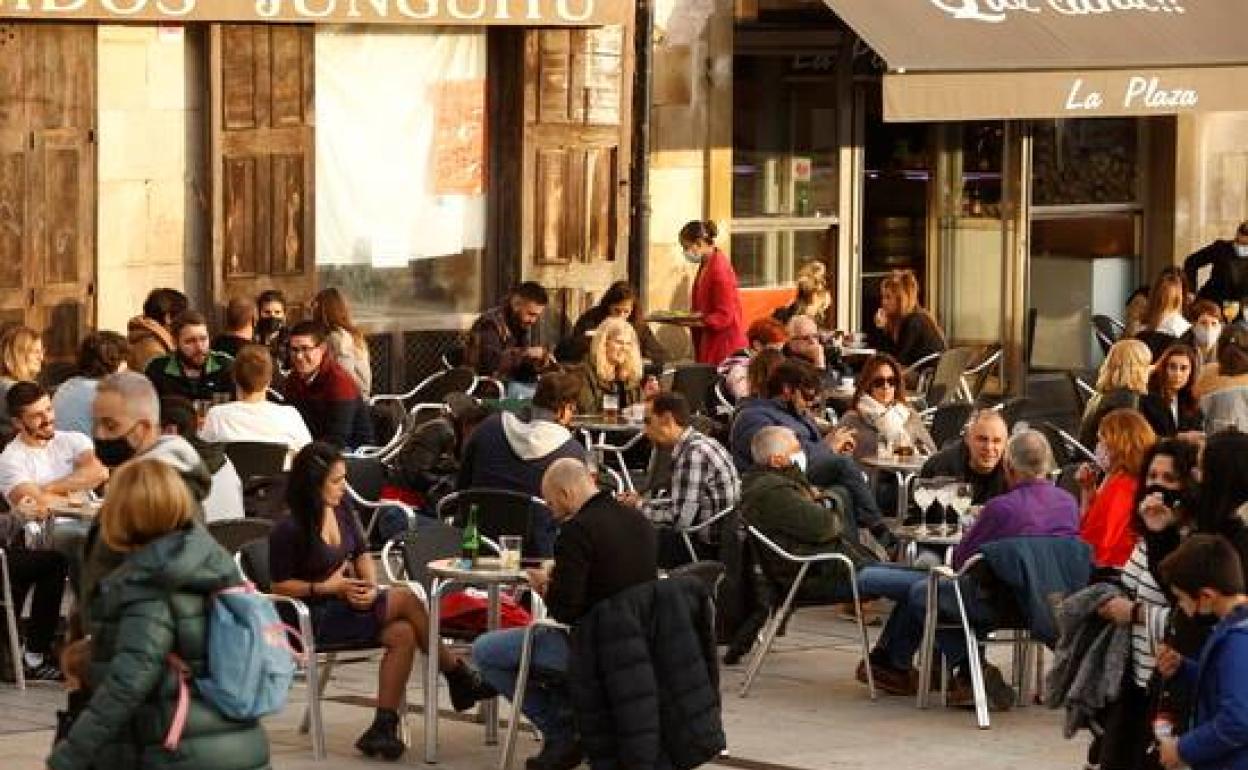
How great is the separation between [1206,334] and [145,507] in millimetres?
13149

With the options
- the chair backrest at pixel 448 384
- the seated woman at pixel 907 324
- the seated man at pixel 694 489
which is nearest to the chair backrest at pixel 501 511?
the seated man at pixel 694 489

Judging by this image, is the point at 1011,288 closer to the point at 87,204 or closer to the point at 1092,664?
the point at 87,204

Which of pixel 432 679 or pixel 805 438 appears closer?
pixel 432 679

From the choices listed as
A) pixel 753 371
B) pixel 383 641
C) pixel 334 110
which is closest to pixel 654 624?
pixel 383 641

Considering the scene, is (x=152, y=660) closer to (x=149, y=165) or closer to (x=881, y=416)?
(x=881, y=416)

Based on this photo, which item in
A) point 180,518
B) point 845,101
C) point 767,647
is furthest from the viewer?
point 845,101

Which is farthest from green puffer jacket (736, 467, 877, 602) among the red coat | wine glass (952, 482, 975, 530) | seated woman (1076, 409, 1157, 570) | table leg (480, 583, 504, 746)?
the red coat

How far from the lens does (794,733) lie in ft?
44.9

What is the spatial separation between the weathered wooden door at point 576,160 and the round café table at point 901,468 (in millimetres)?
5876

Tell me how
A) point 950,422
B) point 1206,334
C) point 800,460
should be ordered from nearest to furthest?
point 800,460
point 950,422
point 1206,334

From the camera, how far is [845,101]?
25.7 metres

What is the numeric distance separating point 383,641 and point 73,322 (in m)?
7.26

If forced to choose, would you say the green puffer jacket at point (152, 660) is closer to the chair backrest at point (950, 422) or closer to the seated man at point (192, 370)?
the seated man at point (192, 370)

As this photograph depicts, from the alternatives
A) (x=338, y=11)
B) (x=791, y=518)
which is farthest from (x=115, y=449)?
(x=338, y=11)
